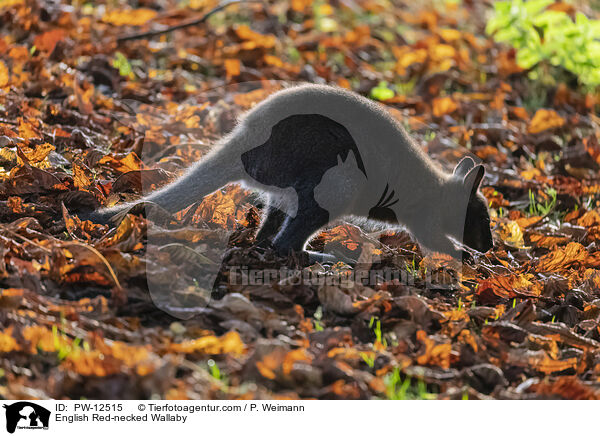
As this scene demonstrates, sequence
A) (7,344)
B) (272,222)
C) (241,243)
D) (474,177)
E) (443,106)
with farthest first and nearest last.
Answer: (443,106)
(474,177)
(272,222)
(241,243)
(7,344)

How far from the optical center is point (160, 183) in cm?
448

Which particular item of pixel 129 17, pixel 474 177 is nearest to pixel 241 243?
pixel 474 177

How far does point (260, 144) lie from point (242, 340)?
5.21 feet

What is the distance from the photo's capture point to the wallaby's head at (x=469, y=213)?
489 cm

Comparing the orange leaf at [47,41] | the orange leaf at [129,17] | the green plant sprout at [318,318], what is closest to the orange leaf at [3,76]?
the orange leaf at [47,41]

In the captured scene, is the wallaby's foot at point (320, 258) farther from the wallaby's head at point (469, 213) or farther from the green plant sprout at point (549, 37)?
the green plant sprout at point (549, 37)

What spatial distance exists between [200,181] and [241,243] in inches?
18.6

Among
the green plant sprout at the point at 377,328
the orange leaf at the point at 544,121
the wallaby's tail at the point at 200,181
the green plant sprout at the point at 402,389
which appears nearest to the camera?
the green plant sprout at the point at 402,389

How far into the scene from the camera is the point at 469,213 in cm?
498

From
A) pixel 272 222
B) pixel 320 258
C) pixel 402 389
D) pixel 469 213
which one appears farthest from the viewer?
pixel 469 213

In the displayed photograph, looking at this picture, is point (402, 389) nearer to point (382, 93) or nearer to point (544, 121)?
point (382, 93)
